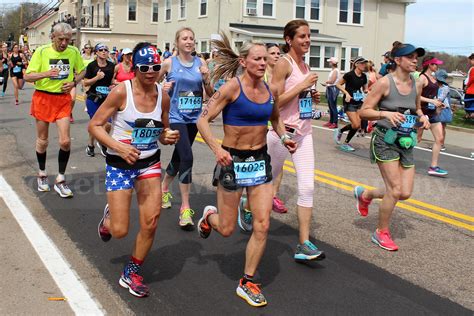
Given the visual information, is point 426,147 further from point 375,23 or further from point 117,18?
point 117,18

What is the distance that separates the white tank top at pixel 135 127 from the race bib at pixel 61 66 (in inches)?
127

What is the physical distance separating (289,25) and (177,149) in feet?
5.92

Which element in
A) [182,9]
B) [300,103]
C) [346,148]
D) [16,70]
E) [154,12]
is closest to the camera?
[300,103]

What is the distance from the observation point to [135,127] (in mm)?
4215

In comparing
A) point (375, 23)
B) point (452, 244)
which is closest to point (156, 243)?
point (452, 244)

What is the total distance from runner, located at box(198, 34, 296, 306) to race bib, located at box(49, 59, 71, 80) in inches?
137

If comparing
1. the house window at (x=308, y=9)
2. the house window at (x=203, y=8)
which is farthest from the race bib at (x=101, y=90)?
the house window at (x=308, y=9)

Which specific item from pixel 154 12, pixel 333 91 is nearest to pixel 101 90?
pixel 333 91

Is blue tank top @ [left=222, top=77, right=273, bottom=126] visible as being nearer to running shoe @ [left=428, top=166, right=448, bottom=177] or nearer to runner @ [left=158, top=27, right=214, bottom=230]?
runner @ [left=158, top=27, right=214, bottom=230]

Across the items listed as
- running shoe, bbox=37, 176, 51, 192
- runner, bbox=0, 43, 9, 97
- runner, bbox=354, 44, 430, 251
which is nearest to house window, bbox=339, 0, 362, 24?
runner, bbox=0, 43, 9, 97

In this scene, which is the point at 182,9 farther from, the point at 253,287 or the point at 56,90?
the point at 253,287

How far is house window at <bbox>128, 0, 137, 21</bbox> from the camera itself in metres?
48.9

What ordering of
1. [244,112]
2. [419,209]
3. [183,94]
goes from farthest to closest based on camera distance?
1. [419,209]
2. [183,94]
3. [244,112]

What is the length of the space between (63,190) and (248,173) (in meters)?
3.63
